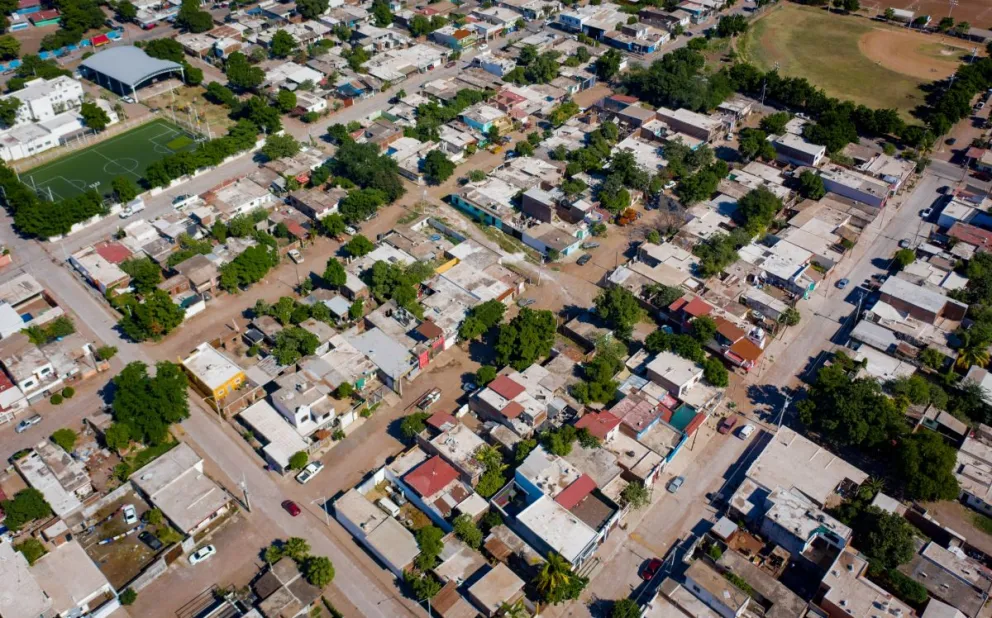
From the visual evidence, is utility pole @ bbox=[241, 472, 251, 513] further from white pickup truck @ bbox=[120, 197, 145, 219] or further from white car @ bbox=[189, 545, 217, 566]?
white pickup truck @ bbox=[120, 197, 145, 219]

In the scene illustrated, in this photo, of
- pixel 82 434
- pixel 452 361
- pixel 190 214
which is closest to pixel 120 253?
pixel 190 214

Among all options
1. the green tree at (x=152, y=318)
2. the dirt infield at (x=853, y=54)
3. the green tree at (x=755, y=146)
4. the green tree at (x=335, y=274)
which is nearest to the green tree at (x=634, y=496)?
the green tree at (x=335, y=274)

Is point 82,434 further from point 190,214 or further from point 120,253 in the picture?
point 190,214

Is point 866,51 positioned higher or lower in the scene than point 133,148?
higher

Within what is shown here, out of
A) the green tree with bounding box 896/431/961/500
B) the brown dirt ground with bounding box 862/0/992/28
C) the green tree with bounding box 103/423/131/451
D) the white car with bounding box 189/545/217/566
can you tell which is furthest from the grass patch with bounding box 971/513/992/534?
the brown dirt ground with bounding box 862/0/992/28

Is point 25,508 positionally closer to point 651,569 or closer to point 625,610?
point 625,610
